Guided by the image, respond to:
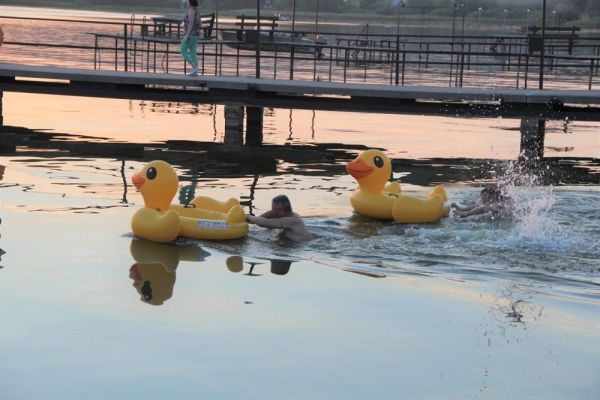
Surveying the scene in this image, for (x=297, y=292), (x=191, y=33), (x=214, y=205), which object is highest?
(x=191, y=33)

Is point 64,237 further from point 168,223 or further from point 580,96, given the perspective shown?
point 580,96

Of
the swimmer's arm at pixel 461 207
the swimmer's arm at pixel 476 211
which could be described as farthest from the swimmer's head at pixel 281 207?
the swimmer's arm at pixel 461 207

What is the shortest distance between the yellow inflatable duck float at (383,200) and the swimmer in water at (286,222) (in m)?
1.74

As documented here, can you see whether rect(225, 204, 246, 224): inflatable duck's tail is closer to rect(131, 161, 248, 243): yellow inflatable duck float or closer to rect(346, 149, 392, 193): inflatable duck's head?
rect(131, 161, 248, 243): yellow inflatable duck float

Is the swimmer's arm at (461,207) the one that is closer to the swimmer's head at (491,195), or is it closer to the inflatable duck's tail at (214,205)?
the swimmer's head at (491,195)

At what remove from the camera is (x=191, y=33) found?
2784cm

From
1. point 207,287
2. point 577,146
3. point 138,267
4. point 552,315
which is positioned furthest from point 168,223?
point 577,146

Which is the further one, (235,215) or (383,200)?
(383,200)

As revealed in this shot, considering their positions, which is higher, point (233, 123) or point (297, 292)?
point (233, 123)

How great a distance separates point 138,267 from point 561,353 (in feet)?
17.5

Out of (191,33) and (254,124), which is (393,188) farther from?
(254,124)

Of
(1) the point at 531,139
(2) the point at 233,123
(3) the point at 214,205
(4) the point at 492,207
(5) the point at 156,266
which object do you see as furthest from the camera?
(2) the point at 233,123

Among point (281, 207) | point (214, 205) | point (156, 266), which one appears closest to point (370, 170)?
point (281, 207)

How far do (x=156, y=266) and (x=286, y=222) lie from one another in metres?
1.90
